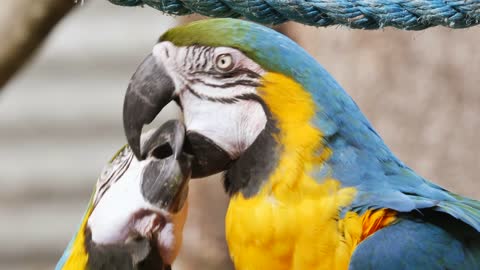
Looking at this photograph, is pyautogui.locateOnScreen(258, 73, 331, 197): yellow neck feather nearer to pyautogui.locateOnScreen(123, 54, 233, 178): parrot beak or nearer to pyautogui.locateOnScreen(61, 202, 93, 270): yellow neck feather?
pyautogui.locateOnScreen(123, 54, 233, 178): parrot beak

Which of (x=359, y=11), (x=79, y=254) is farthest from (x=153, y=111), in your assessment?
(x=359, y=11)

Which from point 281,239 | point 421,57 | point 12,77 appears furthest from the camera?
point 421,57

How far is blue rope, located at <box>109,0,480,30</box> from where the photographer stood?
63.1 inches

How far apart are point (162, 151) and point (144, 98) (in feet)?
0.31

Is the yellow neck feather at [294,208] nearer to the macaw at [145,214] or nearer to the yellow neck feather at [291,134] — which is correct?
the yellow neck feather at [291,134]

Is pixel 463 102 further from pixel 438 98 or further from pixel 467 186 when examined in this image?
pixel 467 186

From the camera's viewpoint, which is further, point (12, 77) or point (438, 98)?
point (438, 98)

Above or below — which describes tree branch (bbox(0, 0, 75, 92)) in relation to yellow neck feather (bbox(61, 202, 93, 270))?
above

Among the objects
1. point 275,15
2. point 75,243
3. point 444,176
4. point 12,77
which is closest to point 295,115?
point 275,15

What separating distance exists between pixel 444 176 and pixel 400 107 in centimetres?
22

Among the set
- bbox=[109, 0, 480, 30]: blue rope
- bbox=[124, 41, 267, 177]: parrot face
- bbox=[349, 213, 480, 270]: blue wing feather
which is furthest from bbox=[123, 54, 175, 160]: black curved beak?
bbox=[349, 213, 480, 270]: blue wing feather

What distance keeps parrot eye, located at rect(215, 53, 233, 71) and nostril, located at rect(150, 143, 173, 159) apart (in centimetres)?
16

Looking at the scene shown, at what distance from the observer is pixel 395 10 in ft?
5.29

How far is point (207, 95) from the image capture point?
5.43 feet
